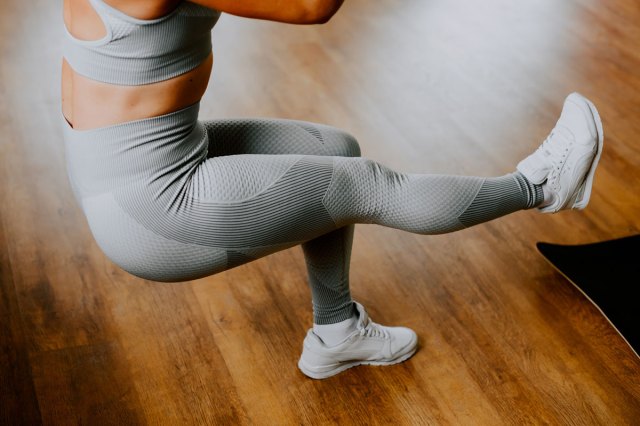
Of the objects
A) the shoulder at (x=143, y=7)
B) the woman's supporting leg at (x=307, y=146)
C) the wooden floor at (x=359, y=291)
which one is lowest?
the wooden floor at (x=359, y=291)

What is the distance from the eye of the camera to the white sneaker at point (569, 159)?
1508 millimetres

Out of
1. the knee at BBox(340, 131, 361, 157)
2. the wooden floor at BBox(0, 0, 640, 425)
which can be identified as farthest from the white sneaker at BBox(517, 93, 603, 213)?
the wooden floor at BBox(0, 0, 640, 425)

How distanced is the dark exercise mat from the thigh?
74 cm

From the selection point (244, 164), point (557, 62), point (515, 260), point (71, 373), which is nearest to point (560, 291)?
point (515, 260)

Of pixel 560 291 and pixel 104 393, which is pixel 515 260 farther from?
pixel 104 393

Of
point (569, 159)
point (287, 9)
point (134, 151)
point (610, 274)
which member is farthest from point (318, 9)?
point (610, 274)

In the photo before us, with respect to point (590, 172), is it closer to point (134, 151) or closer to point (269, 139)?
point (269, 139)

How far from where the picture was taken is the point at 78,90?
1.26 meters

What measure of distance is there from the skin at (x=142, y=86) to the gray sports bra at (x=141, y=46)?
1cm

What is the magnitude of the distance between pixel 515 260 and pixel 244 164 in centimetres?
97

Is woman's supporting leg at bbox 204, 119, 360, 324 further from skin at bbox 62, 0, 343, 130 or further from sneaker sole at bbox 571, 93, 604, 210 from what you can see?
sneaker sole at bbox 571, 93, 604, 210

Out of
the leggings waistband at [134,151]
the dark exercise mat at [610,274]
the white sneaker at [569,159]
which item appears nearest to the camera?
the leggings waistband at [134,151]

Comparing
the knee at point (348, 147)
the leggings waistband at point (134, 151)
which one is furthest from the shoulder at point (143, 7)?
the knee at point (348, 147)

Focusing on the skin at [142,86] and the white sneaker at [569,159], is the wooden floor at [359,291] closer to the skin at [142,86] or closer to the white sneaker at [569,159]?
the white sneaker at [569,159]
